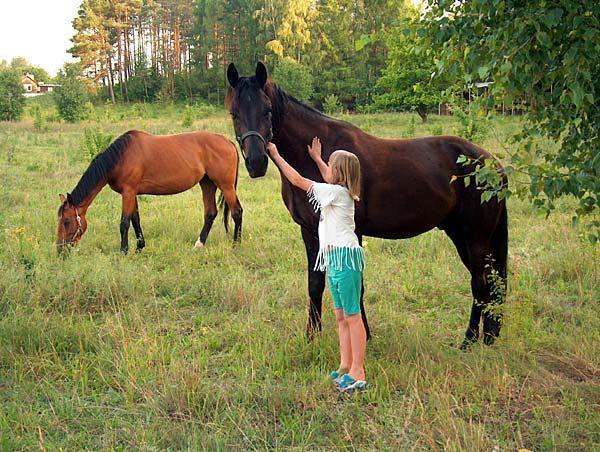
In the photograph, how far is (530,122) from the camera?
117 inches

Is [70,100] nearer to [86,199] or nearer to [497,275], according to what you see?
[86,199]

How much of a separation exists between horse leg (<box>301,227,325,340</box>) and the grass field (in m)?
0.12

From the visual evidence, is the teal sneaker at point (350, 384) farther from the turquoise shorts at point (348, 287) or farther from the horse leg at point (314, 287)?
the horse leg at point (314, 287)

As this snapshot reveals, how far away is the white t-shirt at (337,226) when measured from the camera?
3455 mm

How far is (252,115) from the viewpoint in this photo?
12.5 ft

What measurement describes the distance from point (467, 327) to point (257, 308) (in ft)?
6.37

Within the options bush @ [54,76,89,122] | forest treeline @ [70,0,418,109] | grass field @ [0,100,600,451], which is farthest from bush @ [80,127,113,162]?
forest treeline @ [70,0,418,109]

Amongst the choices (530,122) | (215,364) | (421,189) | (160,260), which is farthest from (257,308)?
(530,122)

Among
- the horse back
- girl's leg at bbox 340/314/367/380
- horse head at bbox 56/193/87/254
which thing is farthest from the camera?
the horse back

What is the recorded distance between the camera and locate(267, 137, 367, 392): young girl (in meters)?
3.44

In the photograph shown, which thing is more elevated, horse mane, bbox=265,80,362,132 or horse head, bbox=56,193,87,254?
horse mane, bbox=265,80,362,132

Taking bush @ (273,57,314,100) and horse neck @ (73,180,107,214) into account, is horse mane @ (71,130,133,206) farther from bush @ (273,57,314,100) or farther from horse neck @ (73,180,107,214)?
bush @ (273,57,314,100)

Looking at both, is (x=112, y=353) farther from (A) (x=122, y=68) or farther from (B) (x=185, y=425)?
(A) (x=122, y=68)

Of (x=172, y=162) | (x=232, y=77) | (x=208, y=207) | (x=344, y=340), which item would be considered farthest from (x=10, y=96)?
(x=344, y=340)
